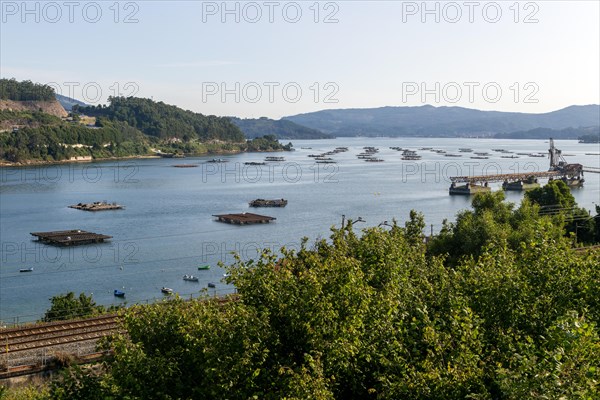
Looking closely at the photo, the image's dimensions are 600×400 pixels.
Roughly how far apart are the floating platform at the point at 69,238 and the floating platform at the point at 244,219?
4752mm

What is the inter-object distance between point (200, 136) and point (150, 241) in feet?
184

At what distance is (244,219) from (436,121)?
6246 inches

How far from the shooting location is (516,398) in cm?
288

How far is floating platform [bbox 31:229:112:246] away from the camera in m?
18.6

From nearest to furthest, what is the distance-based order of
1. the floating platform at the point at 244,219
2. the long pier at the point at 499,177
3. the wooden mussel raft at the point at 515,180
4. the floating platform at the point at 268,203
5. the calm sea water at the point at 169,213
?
the calm sea water at the point at 169,213 < the floating platform at the point at 244,219 < the floating platform at the point at 268,203 < the wooden mussel raft at the point at 515,180 < the long pier at the point at 499,177

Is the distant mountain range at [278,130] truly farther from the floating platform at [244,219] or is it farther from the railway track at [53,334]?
the railway track at [53,334]

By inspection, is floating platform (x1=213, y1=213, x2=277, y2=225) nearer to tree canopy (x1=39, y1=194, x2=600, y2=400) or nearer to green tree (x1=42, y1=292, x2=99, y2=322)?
green tree (x1=42, y1=292, x2=99, y2=322)

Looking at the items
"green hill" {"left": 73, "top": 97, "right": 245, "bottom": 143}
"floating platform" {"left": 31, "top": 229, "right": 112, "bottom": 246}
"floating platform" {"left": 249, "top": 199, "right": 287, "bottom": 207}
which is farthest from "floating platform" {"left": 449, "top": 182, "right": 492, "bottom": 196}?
"green hill" {"left": 73, "top": 97, "right": 245, "bottom": 143}

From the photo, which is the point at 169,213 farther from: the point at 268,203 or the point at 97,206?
the point at 268,203

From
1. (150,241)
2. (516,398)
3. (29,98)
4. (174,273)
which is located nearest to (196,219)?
(150,241)

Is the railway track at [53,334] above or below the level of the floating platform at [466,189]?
below

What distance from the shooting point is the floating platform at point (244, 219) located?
22.8 meters

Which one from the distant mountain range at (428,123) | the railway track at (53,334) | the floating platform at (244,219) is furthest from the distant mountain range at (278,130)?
the railway track at (53,334)

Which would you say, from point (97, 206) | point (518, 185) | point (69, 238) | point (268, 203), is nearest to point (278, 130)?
point (518, 185)
